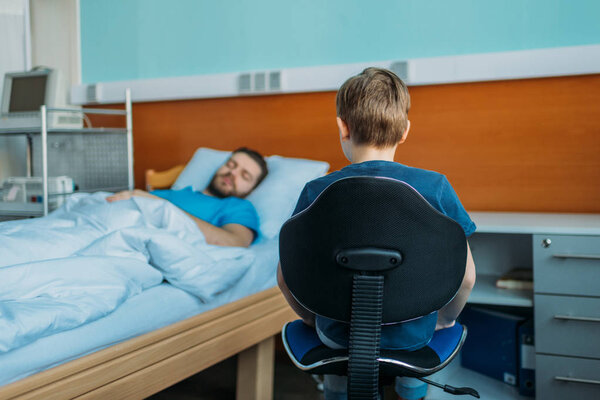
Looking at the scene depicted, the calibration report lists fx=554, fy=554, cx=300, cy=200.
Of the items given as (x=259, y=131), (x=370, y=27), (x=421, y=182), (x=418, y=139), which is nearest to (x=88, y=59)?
(x=259, y=131)

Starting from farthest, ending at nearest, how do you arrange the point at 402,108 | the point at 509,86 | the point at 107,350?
1. the point at 509,86
2. the point at 107,350
3. the point at 402,108

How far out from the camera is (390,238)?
36.8 inches

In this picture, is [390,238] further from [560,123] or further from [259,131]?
[259,131]

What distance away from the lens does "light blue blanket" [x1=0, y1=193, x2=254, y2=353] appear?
1.23 m

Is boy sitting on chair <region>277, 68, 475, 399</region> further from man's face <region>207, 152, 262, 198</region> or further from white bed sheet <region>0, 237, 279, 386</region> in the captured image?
man's face <region>207, 152, 262, 198</region>

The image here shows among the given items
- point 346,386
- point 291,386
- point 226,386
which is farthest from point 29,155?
point 346,386

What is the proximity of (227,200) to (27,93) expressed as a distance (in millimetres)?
1417

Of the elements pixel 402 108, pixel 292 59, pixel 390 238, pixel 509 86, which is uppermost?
pixel 292 59

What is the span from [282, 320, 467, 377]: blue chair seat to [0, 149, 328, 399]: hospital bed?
0.47 meters

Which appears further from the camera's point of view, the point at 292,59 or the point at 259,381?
the point at 292,59

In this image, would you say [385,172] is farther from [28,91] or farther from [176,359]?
[28,91]

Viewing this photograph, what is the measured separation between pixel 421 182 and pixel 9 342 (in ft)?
2.86

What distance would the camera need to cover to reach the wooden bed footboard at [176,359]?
1212mm

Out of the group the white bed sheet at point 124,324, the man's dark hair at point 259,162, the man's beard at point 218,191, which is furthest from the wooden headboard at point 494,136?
the white bed sheet at point 124,324
